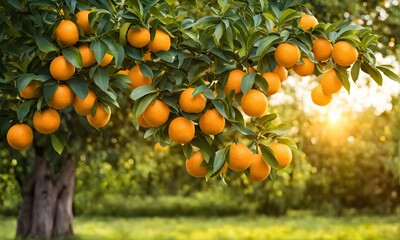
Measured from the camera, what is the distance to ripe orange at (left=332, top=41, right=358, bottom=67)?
2375mm

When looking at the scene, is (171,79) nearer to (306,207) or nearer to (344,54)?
(344,54)

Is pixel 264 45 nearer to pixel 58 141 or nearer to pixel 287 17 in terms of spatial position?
pixel 287 17

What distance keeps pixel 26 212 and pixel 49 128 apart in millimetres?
10465

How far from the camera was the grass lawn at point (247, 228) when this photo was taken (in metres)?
16.7

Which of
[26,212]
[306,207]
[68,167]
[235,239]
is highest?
[68,167]

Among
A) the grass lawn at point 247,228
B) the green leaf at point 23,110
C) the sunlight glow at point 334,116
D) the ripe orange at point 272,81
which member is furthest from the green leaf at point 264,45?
the sunlight glow at point 334,116

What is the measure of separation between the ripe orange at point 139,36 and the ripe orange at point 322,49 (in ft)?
2.32

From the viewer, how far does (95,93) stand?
252cm

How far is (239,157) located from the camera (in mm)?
2395

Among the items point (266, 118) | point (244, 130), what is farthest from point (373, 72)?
point (244, 130)

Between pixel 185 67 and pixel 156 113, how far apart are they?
27cm

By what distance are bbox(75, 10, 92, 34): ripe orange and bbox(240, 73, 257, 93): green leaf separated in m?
0.70

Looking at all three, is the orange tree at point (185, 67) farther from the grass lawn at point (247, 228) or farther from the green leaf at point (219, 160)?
the grass lawn at point (247, 228)

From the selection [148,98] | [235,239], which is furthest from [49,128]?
[235,239]
